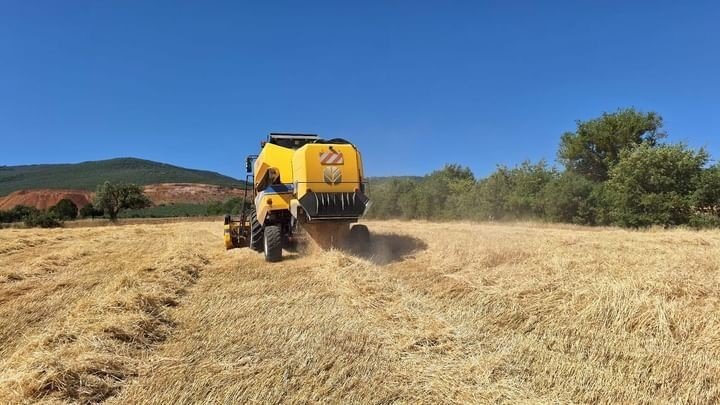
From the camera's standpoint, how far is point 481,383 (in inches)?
124

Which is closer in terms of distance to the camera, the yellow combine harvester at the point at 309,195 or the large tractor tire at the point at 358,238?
the yellow combine harvester at the point at 309,195

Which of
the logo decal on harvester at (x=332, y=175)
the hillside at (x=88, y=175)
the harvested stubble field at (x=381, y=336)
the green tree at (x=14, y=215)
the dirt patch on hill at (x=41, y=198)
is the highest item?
the hillside at (x=88, y=175)

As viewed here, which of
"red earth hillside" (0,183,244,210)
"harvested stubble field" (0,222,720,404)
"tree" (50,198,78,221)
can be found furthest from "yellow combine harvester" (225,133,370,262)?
"red earth hillside" (0,183,244,210)

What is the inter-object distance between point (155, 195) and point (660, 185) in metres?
98.9

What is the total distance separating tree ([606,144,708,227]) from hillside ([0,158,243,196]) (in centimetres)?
8777

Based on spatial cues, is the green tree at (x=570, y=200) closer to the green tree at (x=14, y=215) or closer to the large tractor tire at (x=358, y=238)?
the large tractor tire at (x=358, y=238)

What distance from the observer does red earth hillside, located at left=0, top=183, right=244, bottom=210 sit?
79.9 metres

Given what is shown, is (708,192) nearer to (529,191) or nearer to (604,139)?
(529,191)

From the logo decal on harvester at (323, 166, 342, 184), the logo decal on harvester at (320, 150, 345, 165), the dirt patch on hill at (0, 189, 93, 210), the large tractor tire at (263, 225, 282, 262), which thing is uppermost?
the dirt patch on hill at (0, 189, 93, 210)

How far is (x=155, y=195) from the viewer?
97.3m

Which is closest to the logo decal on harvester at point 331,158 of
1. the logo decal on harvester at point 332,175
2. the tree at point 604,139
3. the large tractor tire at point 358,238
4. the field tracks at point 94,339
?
the logo decal on harvester at point 332,175

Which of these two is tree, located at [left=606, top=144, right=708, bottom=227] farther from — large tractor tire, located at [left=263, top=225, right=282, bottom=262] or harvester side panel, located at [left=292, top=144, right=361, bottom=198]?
large tractor tire, located at [left=263, top=225, right=282, bottom=262]

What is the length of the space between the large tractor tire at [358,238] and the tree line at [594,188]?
2916 mm

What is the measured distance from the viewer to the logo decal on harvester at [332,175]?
30.3 ft
